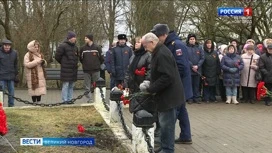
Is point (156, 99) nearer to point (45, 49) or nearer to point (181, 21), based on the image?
point (45, 49)

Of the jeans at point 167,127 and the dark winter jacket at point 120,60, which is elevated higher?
the dark winter jacket at point 120,60

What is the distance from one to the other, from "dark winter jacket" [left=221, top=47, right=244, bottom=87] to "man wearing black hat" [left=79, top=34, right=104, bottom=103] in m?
3.39

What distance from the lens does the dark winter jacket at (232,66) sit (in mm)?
12367

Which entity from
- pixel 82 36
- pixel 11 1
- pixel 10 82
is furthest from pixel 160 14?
pixel 10 82

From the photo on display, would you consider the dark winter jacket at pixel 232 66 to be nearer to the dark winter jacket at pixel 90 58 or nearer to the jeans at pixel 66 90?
the dark winter jacket at pixel 90 58

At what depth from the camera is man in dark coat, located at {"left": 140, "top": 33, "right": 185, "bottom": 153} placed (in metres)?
5.77

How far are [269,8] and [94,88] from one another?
10.7 metres

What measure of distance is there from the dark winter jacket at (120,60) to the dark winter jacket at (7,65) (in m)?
2.46

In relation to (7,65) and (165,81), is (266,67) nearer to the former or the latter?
(7,65)

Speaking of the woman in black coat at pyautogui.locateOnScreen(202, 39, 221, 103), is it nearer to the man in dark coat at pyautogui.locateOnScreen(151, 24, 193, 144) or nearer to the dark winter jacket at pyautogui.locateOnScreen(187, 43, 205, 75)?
the dark winter jacket at pyautogui.locateOnScreen(187, 43, 205, 75)

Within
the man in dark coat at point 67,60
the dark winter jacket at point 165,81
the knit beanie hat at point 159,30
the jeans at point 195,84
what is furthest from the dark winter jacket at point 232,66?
the dark winter jacket at point 165,81

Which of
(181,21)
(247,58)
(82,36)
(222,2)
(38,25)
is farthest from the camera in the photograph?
(181,21)

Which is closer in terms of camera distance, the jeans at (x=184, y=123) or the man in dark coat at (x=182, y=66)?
the man in dark coat at (x=182, y=66)

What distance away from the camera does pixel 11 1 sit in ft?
68.6
